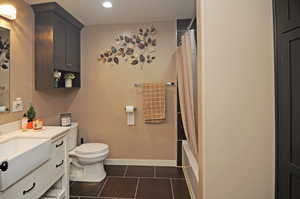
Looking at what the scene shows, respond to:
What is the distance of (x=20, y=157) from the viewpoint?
1.25 metres

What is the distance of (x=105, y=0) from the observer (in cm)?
218

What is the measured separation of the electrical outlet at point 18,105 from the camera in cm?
201

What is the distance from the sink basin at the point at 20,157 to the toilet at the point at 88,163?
86 cm

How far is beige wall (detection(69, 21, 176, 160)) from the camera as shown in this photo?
2.94 m

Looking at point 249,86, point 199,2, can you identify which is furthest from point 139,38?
point 249,86

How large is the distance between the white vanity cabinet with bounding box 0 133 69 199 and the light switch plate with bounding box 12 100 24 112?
66 cm

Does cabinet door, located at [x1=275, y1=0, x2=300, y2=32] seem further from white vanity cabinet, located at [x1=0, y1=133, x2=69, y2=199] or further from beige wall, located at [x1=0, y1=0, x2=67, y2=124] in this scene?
beige wall, located at [x1=0, y1=0, x2=67, y2=124]

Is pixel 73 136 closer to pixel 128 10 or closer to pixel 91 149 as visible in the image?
pixel 91 149

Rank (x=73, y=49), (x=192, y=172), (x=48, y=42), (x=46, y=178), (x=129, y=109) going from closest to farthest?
1. (x=46, y=178)
2. (x=192, y=172)
3. (x=48, y=42)
4. (x=73, y=49)
5. (x=129, y=109)

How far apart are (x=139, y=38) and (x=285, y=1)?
211cm

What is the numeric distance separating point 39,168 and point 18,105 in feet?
3.12

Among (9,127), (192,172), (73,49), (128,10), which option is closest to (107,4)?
(128,10)

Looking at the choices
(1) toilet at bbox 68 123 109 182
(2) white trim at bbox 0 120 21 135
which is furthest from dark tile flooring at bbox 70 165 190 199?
(2) white trim at bbox 0 120 21 135

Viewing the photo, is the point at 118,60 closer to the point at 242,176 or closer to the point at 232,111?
the point at 232,111
